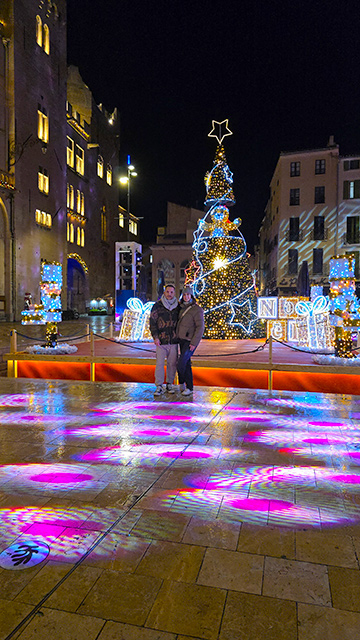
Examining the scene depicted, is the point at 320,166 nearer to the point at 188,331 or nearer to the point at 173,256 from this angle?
the point at 173,256

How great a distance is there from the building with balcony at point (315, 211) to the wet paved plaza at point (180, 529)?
3282cm

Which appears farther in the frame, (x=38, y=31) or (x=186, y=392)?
(x=38, y=31)

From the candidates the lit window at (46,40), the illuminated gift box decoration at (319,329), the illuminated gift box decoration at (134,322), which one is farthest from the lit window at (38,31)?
the illuminated gift box decoration at (319,329)

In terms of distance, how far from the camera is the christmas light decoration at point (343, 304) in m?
9.13

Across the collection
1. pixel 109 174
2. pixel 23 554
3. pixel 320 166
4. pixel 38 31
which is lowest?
pixel 23 554

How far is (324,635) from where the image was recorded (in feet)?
5.92

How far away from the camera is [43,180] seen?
96.4 feet

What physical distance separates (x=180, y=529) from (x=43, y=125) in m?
32.1

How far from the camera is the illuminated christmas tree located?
13391 millimetres

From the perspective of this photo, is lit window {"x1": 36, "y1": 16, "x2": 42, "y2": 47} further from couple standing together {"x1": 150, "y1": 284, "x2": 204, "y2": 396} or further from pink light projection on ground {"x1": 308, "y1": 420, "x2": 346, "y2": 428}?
pink light projection on ground {"x1": 308, "y1": 420, "x2": 346, "y2": 428}

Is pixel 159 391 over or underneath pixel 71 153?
underneath

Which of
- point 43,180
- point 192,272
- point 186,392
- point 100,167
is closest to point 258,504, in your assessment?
point 186,392

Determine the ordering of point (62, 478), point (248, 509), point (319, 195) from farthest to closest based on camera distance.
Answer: point (319, 195)
point (62, 478)
point (248, 509)

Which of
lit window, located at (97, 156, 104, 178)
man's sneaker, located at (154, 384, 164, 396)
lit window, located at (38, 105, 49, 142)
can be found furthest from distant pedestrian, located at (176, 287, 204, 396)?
lit window, located at (97, 156, 104, 178)
